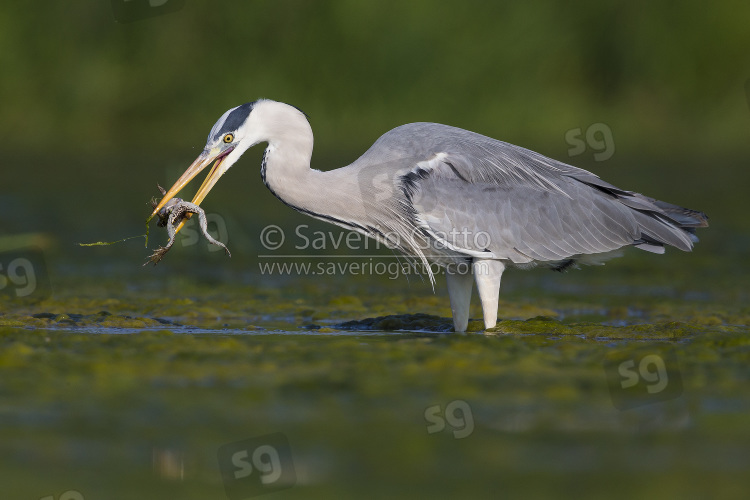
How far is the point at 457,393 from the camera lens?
19.0ft

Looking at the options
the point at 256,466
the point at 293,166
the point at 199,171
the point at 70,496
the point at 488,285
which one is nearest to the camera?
the point at 70,496

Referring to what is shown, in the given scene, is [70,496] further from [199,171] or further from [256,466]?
[199,171]

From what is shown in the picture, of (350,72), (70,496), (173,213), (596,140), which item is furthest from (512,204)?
(596,140)

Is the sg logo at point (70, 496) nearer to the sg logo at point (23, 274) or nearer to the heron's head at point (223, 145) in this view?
the heron's head at point (223, 145)

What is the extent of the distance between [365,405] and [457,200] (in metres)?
2.66

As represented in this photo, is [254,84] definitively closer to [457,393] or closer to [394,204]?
[394,204]

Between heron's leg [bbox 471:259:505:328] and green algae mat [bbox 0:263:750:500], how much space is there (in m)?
0.24

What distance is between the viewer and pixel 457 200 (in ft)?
25.9

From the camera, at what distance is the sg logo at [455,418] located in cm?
520

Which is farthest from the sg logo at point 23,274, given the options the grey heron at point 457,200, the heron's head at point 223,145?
the grey heron at point 457,200

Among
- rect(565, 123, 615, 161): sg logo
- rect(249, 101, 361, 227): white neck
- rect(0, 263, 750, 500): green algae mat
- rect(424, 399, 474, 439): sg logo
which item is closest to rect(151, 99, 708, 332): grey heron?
rect(249, 101, 361, 227): white neck

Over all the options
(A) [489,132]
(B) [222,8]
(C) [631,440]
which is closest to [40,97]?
(B) [222,8]

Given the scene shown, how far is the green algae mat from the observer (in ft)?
14.7

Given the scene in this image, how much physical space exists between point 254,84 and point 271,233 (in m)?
6.07
